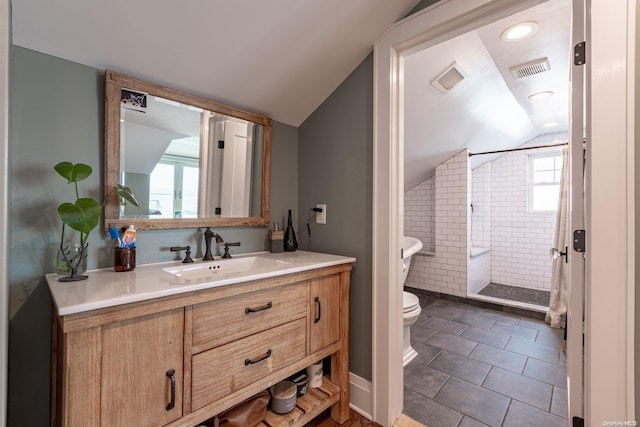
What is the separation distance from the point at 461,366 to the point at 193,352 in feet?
6.65

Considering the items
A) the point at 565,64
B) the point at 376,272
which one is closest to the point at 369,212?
the point at 376,272

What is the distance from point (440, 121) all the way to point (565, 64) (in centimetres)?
Answer: 99

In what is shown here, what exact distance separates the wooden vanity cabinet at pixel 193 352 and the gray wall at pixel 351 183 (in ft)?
0.66

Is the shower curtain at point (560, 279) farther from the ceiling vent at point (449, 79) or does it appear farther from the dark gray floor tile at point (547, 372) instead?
the ceiling vent at point (449, 79)

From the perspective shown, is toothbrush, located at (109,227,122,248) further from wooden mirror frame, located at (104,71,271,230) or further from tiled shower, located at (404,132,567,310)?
tiled shower, located at (404,132,567,310)

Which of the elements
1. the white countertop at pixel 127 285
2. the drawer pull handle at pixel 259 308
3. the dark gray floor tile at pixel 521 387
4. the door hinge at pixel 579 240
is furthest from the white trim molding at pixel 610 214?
the drawer pull handle at pixel 259 308

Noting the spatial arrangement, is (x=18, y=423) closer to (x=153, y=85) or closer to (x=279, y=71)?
(x=153, y=85)

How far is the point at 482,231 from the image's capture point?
4613mm

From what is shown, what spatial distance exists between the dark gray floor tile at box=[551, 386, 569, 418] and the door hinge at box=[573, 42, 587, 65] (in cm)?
189

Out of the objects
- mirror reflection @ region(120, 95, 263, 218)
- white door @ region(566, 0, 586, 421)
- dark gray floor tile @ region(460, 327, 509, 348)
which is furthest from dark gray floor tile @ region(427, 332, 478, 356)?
mirror reflection @ region(120, 95, 263, 218)

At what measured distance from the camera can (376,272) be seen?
165cm

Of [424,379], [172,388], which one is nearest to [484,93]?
[424,379]

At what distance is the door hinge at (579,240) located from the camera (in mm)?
1076

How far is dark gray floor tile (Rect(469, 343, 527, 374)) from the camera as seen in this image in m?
2.21
